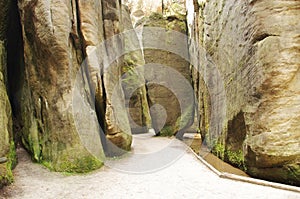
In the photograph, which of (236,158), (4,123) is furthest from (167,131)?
(4,123)

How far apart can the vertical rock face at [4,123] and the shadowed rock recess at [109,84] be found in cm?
3

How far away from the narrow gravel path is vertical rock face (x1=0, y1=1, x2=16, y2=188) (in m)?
0.28

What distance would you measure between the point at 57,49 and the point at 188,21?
408 inches

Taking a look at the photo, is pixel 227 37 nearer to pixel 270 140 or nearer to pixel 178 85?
pixel 270 140

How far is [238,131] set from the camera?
5.91m

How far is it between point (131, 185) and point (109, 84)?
373 cm

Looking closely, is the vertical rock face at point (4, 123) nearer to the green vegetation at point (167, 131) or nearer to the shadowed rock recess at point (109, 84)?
the shadowed rock recess at point (109, 84)

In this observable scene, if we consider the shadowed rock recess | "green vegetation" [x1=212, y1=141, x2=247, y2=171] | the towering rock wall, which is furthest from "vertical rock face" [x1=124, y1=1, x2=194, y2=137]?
the towering rock wall

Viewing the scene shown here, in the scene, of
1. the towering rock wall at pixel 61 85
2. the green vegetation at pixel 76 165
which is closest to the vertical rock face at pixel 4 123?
the towering rock wall at pixel 61 85

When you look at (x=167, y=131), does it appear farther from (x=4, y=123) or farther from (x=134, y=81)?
(x=4, y=123)

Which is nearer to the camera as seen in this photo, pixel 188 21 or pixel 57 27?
pixel 57 27

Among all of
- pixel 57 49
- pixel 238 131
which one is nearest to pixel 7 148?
pixel 57 49

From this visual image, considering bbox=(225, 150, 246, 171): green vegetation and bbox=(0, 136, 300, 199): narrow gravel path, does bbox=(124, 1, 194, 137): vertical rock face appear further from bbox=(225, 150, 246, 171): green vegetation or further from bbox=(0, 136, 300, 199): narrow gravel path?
bbox=(0, 136, 300, 199): narrow gravel path

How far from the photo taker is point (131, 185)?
4684 millimetres
